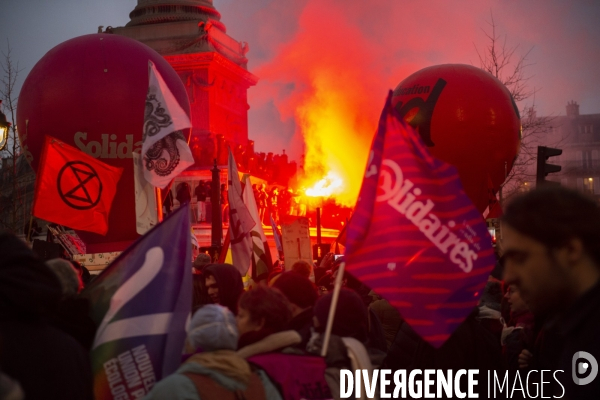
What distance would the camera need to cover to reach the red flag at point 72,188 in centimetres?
1093

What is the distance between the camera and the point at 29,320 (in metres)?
3.52

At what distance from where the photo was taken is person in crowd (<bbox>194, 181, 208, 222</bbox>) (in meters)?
38.8

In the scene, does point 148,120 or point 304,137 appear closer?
point 148,120

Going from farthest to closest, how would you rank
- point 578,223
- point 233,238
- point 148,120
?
1. point 233,238
2. point 148,120
3. point 578,223

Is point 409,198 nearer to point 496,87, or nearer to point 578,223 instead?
point 578,223

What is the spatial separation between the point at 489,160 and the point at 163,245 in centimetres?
1259

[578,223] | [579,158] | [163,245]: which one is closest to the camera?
[578,223]

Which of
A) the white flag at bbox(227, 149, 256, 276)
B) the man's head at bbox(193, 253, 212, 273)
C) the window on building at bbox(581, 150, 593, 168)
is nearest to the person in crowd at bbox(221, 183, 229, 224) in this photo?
the white flag at bbox(227, 149, 256, 276)

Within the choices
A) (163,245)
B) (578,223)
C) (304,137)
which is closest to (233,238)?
(163,245)

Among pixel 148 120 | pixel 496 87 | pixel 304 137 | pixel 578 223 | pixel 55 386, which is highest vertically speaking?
pixel 304 137

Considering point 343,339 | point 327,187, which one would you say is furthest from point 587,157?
point 343,339

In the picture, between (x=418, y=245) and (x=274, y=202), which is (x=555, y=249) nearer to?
(x=418, y=245)

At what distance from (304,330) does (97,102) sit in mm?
10515

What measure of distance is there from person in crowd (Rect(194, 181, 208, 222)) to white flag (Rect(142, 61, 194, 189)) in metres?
27.7
